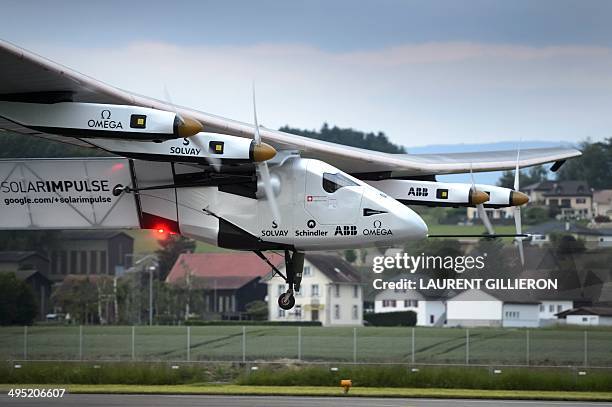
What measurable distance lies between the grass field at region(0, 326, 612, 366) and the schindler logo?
23.7m

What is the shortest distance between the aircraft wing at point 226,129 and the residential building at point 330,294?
74.2 feet

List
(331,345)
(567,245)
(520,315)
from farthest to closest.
Answer: (567,245)
(520,315)
(331,345)

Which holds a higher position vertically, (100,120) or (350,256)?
(100,120)

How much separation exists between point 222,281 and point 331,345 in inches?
927

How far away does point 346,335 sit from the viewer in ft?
189

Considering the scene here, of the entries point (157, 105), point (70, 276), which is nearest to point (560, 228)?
point (70, 276)

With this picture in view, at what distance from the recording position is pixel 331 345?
177ft

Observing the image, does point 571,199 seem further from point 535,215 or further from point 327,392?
point 327,392

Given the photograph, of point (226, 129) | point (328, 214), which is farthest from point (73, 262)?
point (328, 214)

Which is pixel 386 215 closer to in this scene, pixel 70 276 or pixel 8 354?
pixel 8 354

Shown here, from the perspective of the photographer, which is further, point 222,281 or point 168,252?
point 168,252

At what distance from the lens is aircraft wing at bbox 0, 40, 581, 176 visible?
1107 inches

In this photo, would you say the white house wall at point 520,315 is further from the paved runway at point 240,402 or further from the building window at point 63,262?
the building window at point 63,262

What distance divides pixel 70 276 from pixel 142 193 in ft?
112
